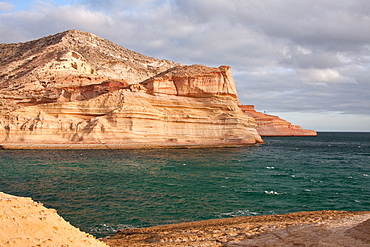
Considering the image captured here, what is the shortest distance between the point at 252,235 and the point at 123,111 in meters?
36.8

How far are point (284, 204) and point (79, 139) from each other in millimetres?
33477

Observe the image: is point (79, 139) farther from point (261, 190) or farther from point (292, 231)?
point (292, 231)

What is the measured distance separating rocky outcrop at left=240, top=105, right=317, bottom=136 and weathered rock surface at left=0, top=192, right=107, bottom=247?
9184 centimetres

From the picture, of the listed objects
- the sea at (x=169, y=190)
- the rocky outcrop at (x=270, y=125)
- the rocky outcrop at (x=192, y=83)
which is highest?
the rocky outcrop at (x=192, y=83)

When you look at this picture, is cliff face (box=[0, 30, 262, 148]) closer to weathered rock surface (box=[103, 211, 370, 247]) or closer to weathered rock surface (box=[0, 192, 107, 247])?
weathered rock surface (box=[103, 211, 370, 247])

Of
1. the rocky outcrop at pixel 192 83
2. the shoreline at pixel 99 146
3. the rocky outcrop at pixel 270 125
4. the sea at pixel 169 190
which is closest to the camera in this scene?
the sea at pixel 169 190

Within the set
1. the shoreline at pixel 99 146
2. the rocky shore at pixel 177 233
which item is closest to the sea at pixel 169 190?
the rocky shore at pixel 177 233

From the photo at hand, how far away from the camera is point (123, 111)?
142ft

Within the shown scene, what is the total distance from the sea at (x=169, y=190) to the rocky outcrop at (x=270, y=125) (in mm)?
72271

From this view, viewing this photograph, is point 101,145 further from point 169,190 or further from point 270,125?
point 270,125

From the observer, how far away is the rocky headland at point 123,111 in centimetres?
4147

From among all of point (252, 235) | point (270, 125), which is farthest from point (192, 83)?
point (270, 125)

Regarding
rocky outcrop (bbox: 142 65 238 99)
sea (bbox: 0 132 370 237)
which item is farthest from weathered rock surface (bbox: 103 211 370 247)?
rocky outcrop (bbox: 142 65 238 99)

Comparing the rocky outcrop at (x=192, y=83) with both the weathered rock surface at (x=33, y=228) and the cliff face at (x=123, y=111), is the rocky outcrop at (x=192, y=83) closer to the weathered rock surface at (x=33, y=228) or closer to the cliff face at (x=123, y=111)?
the cliff face at (x=123, y=111)
